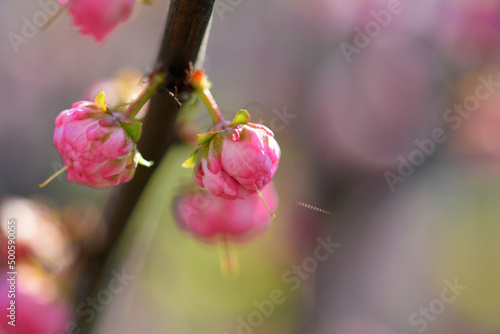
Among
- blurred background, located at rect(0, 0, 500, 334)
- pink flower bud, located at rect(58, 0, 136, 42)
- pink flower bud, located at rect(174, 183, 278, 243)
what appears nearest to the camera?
pink flower bud, located at rect(58, 0, 136, 42)

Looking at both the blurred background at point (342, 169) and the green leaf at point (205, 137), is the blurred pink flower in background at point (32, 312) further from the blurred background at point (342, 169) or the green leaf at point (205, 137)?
the green leaf at point (205, 137)

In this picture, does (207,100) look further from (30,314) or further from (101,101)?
(30,314)

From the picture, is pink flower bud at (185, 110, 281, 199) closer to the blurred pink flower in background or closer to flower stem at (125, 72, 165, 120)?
flower stem at (125, 72, 165, 120)

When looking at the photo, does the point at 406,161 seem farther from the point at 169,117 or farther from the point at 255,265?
the point at 169,117

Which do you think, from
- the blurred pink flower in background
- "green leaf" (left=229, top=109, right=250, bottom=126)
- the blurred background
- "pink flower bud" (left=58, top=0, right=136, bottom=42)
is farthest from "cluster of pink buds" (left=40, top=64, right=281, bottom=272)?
the blurred background

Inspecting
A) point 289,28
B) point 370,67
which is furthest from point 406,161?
point 289,28

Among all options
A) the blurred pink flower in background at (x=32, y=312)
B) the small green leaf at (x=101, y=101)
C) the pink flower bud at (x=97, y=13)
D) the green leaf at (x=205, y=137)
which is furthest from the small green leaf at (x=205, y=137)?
the blurred pink flower in background at (x=32, y=312)
